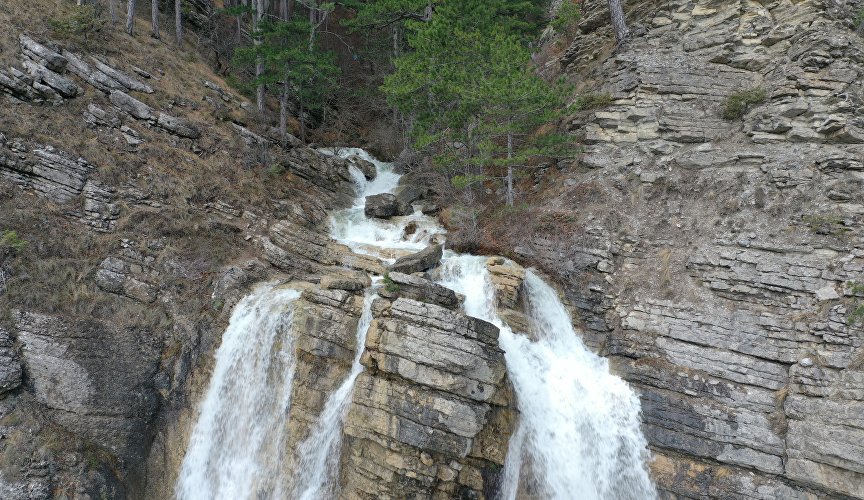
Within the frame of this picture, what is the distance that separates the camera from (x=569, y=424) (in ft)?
34.6

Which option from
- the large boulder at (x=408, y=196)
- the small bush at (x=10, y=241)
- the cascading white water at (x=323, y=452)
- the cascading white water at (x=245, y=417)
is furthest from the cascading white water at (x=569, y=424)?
the small bush at (x=10, y=241)

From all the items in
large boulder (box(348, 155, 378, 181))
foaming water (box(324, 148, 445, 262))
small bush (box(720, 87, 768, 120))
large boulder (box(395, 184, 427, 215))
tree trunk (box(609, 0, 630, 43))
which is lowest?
foaming water (box(324, 148, 445, 262))

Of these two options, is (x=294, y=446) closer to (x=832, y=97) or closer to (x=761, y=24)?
(x=832, y=97)

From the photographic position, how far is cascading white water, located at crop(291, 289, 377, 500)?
9.79 m

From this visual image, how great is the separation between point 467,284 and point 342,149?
14.3 metres

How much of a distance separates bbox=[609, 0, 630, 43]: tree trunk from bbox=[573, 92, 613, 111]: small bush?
302cm

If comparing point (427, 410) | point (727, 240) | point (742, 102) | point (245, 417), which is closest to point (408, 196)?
point (245, 417)

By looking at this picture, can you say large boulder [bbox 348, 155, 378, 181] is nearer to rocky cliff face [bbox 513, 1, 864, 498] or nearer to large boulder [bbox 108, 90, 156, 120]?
large boulder [bbox 108, 90, 156, 120]

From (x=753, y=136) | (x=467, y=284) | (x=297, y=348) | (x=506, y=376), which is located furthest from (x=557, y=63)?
(x=297, y=348)

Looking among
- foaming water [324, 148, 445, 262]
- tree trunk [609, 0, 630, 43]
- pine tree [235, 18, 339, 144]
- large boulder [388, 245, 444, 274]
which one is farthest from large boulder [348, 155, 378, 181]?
tree trunk [609, 0, 630, 43]

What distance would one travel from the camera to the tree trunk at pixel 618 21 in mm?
18016

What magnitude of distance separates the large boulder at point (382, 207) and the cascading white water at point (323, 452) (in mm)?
8778

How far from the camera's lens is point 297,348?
35.1ft

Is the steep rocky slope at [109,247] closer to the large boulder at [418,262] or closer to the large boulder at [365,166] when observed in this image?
the large boulder at [418,262]
